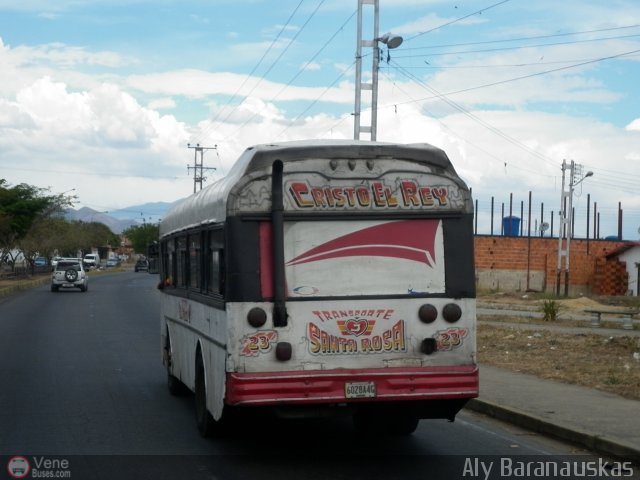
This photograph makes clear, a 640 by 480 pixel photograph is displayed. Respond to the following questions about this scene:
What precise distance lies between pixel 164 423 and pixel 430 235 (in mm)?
4295

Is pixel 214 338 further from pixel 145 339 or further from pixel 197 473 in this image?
pixel 145 339

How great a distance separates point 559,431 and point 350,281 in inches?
123

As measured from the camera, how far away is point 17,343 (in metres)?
22.5

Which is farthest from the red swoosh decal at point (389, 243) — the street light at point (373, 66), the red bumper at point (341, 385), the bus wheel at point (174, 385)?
the street light at point (373, 66)

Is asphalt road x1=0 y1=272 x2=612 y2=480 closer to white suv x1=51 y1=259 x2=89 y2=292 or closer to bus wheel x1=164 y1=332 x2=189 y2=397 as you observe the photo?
bus wheel x1=164 y1=332 x2=189 y2=397

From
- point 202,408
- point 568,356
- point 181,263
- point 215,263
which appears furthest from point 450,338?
point 568,356

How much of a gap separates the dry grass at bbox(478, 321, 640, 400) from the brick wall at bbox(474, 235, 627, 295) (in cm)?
4220

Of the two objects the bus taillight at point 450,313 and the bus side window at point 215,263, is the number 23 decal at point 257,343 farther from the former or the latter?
the bus taillight at point 450,313

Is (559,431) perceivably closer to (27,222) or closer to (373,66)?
(373,66)

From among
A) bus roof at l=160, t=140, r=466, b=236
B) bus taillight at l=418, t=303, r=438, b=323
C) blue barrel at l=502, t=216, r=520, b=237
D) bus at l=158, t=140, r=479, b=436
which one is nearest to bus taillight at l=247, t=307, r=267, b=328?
bus at l=158, t=140, r=479, b=436

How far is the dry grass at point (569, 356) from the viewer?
1524cm

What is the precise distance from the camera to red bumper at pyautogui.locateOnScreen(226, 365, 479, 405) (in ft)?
28.7

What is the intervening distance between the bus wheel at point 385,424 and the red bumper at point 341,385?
1.21m

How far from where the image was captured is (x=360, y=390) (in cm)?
896
